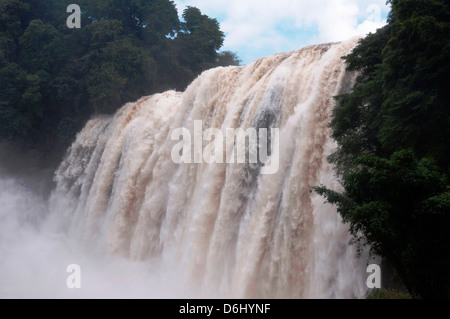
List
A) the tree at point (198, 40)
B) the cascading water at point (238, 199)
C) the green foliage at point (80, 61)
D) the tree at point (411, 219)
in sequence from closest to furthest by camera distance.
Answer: the tree at point (411, 219), the cascading water at point (238, 199), the green foliage at point (80, 61), the tree at point (198, 40)

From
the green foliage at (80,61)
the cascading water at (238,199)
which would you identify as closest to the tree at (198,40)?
the green foliage at (80,61)

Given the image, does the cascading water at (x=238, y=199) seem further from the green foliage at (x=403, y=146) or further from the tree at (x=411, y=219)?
the tree at (x=411, y=219)

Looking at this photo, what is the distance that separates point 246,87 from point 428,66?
18.5ft

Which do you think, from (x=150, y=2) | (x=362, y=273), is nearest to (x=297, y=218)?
(x=362, y=273)

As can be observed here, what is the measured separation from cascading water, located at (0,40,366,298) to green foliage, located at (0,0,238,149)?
21.9 feet

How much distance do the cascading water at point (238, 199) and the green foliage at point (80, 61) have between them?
6686 millimetres

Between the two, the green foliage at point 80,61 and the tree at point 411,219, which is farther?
the green foliage at point 80,61

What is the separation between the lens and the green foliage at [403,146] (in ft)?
17.5

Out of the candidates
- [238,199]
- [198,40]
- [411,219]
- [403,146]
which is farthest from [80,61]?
[411,219]

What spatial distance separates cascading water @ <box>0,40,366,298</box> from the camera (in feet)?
26.4

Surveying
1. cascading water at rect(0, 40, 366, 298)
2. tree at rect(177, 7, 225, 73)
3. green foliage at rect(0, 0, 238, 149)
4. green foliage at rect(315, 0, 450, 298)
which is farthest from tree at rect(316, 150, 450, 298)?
tree at rect(177, 7, 225, 73)

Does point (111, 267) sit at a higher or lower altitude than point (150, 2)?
lower

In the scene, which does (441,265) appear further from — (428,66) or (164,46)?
(164,46)

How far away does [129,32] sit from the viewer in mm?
25406
